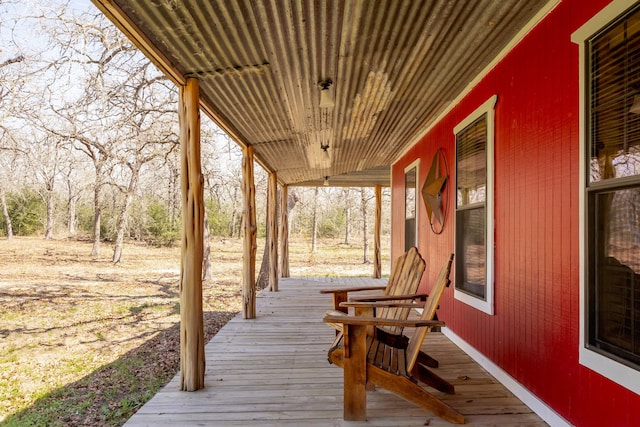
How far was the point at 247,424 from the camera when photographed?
7.73ft

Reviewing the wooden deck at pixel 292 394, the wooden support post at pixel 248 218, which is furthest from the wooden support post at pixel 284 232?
the wooden deck at pixel 292 394

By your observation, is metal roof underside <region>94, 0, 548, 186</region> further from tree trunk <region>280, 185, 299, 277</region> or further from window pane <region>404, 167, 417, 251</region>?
tree trunk <region>280, 185, 299, 277</region>

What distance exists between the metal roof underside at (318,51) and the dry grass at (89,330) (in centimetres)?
318

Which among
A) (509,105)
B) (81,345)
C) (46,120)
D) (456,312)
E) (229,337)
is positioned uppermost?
(46,120)

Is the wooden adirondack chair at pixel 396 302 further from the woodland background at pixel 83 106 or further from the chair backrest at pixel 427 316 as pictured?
the woodland background at pixel 83 106

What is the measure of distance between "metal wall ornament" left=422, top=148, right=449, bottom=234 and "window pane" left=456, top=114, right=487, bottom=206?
15.1 inches

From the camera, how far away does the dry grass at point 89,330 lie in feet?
14.3

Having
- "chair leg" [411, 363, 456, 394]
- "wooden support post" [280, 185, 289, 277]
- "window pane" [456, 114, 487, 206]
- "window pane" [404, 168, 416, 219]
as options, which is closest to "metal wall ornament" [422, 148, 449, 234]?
"window pane" [456, 114, 487, 206]

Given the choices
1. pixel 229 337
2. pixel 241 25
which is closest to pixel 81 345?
pixel 229 337

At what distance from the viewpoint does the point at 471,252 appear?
3768 millimetres

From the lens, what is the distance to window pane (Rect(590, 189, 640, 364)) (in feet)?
5.78

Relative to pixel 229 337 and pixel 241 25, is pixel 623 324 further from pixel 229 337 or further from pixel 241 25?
pixel 229 337

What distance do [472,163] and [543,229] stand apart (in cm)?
142

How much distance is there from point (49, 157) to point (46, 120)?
959 mm
